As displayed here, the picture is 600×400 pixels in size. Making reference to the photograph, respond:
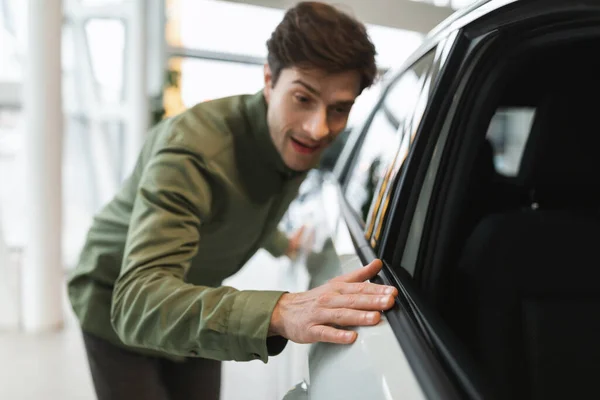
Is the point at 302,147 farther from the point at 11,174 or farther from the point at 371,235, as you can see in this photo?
the point at 11,174

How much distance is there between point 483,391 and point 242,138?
2.30 feet

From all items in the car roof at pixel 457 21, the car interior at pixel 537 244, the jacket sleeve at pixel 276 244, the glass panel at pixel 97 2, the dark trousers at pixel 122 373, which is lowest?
the dark trousers at pixel 122 373

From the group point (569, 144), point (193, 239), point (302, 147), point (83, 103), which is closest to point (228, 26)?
point (302, 147)

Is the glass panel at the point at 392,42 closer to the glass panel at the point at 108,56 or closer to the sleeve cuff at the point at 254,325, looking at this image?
the sleeve cuff at the point at 254,325

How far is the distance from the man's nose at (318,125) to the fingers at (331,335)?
43cm

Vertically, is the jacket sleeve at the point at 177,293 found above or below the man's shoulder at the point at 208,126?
below

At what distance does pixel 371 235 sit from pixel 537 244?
0.38 meters

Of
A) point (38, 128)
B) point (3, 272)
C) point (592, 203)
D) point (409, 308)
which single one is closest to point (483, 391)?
point (409, 308)

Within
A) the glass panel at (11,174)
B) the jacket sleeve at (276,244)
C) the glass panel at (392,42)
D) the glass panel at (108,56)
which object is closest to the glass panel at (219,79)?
the glass panel at (392,42)

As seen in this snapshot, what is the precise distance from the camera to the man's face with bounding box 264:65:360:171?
3.19ft

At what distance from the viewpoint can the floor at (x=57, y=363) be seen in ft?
4.37

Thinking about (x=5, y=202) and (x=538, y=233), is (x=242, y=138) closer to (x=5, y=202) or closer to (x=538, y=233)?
(x=538, y=233)

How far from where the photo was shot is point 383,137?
1343 millimetres

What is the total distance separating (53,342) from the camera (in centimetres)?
282
